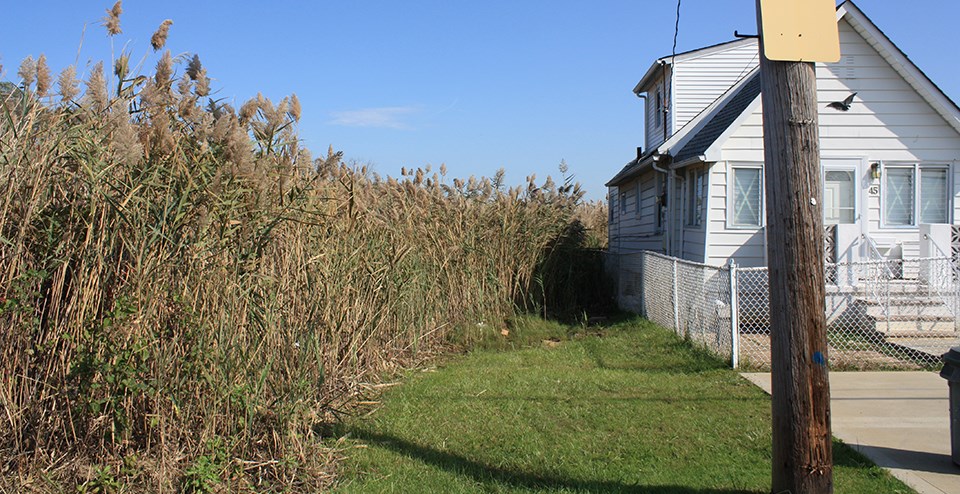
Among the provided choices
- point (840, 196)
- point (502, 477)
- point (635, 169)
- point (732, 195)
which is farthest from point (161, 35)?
point (635, 169)

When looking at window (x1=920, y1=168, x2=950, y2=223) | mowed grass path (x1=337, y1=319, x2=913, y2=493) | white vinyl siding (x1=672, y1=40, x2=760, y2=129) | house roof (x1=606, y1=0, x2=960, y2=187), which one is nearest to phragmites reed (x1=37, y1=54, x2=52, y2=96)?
mowed grass path (x1=337, y1=319, x2=913, y2=493)

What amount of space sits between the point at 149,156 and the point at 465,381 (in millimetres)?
4465

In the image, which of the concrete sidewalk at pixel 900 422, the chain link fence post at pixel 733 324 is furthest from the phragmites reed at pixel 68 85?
the chain link fence post at pixel 733 324

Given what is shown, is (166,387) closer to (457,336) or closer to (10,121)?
(10,121)

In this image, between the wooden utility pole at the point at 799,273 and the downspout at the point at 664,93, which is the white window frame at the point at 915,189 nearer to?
the downspout at the point at 664,93

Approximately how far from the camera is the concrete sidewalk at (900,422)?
16.9 ft

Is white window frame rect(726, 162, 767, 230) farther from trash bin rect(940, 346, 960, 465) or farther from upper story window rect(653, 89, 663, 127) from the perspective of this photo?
trash bin rect(940, 346, 960, 465)

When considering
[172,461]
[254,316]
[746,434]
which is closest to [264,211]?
[254,316]

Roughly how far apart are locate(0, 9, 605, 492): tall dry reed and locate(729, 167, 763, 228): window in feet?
31.1

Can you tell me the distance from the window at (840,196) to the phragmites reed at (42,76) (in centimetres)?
1184

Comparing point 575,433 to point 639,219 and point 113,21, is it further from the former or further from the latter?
point 639,219

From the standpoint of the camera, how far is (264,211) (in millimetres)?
4805

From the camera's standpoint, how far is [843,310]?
39.6 feet

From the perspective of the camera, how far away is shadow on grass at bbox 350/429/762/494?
15.5ft
